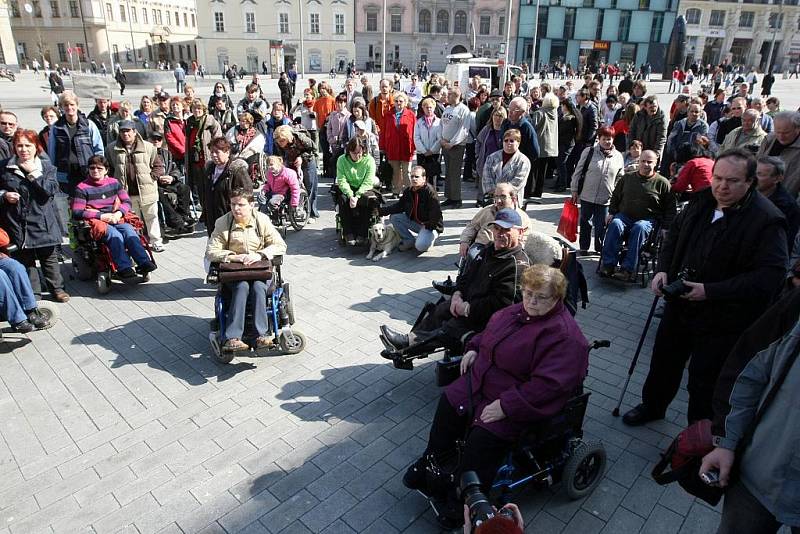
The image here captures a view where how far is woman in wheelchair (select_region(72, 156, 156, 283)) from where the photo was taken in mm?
6551

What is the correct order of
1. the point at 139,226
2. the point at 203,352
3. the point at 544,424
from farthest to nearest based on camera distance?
the point at 139,226 → the point at 203,352 → the point at 544,424

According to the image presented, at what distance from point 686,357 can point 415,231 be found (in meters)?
4.70

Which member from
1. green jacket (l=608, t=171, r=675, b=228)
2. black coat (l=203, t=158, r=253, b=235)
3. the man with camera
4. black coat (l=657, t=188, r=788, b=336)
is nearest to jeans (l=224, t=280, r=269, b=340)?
black coat (l=203, t=158, r=253, b=235)

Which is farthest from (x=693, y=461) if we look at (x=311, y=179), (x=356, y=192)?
(x=311, y=179)

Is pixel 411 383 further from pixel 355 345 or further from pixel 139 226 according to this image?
pixel 139 226

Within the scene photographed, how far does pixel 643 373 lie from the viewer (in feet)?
16.8

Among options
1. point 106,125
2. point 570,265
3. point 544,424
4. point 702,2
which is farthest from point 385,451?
point 702,2

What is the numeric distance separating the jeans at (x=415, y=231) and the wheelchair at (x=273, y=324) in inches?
114

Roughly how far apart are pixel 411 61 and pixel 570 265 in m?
67.8

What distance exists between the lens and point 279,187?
8.86 meters

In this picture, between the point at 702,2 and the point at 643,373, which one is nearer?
the point at 643,373

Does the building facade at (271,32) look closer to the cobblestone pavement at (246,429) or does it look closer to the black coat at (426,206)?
the black coat at (426,206)

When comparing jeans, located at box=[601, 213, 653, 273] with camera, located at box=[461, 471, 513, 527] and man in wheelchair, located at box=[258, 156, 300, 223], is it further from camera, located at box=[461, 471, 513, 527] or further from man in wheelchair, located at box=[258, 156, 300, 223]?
camera, located at box=[461, 471, 513, 527]

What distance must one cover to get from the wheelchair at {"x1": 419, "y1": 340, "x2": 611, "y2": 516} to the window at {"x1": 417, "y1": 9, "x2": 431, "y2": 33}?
69431 mm
